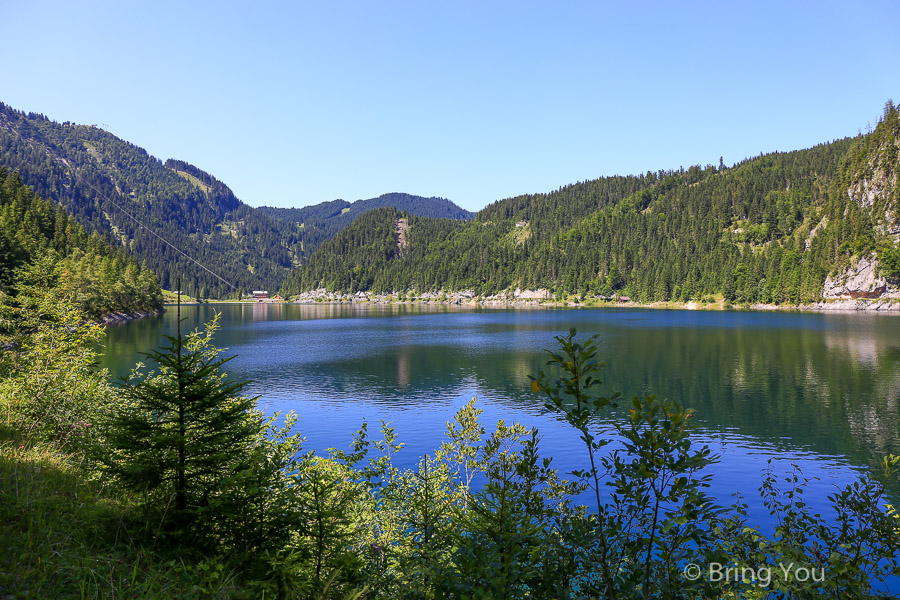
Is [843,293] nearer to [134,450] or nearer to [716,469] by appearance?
[716,469]

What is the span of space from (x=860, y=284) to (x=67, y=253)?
234 m

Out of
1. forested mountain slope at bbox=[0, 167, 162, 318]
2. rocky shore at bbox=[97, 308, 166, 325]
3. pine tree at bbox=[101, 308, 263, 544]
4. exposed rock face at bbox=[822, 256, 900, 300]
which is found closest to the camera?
pine tree at bbox=[101, 308, 263, 544]

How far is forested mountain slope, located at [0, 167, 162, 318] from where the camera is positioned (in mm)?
66525

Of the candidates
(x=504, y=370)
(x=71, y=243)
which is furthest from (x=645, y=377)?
(x=71, y=243)

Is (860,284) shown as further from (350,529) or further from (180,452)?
(180,452)

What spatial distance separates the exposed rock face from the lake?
102813 mm

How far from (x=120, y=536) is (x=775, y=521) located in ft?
72.1

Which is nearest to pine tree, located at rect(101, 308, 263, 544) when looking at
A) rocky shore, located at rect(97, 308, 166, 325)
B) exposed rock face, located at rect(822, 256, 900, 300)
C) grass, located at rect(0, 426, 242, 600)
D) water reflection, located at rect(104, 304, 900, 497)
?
grass, located at rect(0, 426, 242, 600)

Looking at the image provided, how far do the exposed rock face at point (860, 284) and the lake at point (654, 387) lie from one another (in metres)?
103

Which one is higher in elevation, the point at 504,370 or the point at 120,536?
the point at 120,536

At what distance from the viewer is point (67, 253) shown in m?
103

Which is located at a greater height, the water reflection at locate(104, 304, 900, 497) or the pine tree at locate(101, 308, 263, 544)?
the pine tree at locate(101, 308, 263, 544)

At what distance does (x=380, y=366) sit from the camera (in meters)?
59.1

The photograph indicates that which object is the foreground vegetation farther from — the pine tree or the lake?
the lake
